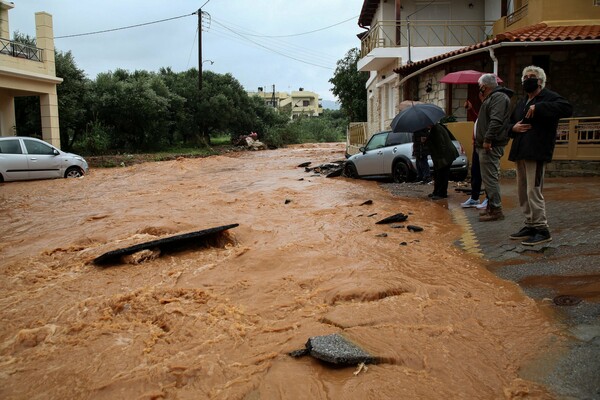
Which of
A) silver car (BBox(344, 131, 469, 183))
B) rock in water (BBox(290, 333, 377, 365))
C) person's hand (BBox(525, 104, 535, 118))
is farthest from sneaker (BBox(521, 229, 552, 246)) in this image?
silver car (BBox(344, 131, 469, 183))

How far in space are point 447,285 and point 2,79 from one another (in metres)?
19.4

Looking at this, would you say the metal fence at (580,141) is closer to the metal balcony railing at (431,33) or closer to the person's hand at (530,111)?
the person's hand at (530,111)

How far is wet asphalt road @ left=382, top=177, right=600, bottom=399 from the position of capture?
9.98 feet

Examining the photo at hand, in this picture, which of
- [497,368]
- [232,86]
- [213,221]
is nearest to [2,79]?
[213,221]

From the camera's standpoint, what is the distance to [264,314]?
443 cm

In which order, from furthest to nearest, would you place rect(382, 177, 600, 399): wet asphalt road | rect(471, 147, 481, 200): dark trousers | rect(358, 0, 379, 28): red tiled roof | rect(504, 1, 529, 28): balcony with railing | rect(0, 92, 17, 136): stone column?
rect(358, 0, 379, 28): red tiled roof < rect(0, 92, 17, 136): stone column < rect(504, 1, 529, 28): balcony with railing < rect(471, 147, 481, 200): dark trousers < rect(382, 177, 600, 399): wet asphalt road

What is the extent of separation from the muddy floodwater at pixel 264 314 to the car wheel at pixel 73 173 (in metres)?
8.58

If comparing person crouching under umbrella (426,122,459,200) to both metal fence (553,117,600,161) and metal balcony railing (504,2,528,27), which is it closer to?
metal fence (553,117,600,161)

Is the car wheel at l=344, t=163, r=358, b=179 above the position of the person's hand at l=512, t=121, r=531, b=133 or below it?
below

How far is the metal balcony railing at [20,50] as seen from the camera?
19.4 meters

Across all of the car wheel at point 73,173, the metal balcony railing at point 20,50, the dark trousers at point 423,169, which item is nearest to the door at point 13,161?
the car wheel at point 73,173

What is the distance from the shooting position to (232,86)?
137 feet

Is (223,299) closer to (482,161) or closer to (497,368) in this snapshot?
(497,368)

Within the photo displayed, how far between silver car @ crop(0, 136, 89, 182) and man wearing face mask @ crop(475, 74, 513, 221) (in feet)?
45.8
